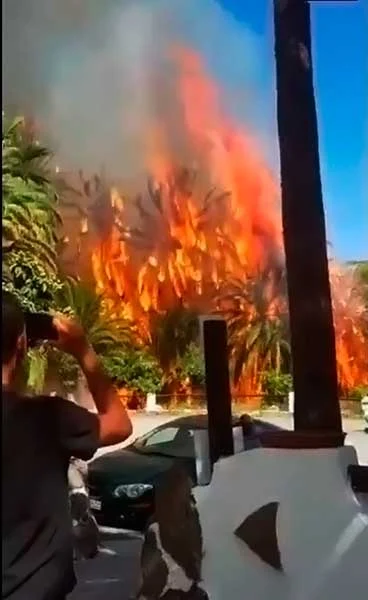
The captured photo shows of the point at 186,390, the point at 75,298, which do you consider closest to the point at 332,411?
the point at 186,390

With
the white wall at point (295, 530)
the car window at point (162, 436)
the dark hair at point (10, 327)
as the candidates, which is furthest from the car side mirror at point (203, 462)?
the car window at point (162, 436)

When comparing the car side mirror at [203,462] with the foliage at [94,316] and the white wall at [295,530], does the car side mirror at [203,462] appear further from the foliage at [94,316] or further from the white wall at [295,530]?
the foliage at [94,316]

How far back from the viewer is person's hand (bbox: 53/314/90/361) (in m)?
1.70

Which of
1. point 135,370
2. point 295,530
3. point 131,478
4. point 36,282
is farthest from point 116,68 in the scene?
point 295,530

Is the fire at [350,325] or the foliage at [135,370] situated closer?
the fire at [350,325]

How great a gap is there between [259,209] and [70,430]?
8.75m

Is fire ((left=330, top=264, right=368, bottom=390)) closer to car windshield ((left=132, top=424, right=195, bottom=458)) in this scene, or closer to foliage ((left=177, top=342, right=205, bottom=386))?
foliage ((left=177, top=342, right=205, bottom=386))

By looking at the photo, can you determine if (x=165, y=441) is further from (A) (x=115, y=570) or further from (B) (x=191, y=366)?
(A) (x=115, y=570)

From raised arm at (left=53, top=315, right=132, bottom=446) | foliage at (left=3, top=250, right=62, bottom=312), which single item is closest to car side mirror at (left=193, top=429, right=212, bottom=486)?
raised arm at (left=53, top=315, right=132, bottom=446)

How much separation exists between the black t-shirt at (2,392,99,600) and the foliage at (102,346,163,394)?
7.01 metres

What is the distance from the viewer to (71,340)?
1.70 meters

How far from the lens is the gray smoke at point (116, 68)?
30.6ft

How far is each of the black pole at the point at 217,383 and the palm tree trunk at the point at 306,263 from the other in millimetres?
321

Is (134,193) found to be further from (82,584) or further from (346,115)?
(82,584)
